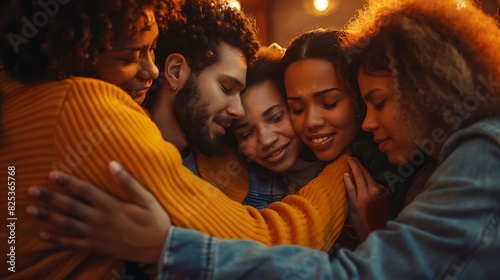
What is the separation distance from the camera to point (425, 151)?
3.14ft

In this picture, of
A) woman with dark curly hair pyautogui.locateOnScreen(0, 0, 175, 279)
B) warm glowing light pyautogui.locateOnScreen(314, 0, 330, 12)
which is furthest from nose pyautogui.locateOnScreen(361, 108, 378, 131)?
warm glowing light pyautogui.locateOnScreen(314, 0, 330, 12)

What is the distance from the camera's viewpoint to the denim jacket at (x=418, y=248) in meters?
0.74

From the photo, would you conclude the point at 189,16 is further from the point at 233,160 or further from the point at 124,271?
the point at 124,271

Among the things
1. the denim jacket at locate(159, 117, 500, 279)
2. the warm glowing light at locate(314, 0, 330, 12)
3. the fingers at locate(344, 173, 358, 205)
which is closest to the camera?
the denim jacket at locate(159, 117, 500, 279)

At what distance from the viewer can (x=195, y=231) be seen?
2.55 feet

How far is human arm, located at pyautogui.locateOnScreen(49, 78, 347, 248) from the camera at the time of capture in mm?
812

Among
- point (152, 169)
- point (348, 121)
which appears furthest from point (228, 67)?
point (152, 169)

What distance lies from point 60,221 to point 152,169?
170 millimetres

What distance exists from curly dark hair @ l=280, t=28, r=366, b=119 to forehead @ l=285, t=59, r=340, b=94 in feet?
0.04

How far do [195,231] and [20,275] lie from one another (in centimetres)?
34

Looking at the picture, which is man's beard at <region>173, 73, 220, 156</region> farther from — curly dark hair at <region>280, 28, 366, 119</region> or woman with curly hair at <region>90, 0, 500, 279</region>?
woman with curly hair at <region>90, 0, 500, 279</region>

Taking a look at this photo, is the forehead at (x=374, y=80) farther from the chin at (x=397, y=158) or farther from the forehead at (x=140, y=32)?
the forehead at (x=140, y=32)

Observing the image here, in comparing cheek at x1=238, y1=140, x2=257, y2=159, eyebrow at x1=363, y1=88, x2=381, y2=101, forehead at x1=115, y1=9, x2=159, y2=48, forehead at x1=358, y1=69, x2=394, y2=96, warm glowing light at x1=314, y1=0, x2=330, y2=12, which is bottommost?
cheek at x1=238, y1=140, x2=257, y2=159

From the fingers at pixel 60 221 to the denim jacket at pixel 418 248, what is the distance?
16cm
